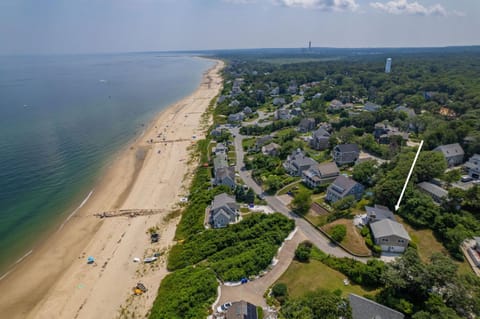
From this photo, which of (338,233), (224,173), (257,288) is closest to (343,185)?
(338,233)

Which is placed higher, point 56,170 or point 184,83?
point 184,83

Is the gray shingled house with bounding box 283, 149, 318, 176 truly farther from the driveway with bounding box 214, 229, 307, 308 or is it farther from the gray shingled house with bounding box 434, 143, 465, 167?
the gray shingled house with bounding box 434, 143, 465, 167

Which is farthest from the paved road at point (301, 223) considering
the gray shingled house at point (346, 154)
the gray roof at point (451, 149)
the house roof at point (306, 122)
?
the gray roof at point (451, 149)

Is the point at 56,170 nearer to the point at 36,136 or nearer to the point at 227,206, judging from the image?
the point at 36,136

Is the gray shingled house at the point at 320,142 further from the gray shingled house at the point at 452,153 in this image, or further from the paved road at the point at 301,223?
the gray shingled house at the point at 452,153

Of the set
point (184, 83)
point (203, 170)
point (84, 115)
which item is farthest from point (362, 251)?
point (184, 83)

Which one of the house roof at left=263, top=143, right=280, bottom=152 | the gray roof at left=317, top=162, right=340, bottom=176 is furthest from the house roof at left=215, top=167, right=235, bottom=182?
the gray roof at left=317, top=162, right=340, bottom=176

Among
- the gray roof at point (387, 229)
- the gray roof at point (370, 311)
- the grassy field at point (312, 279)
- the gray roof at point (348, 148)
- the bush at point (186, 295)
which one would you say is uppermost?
the gray roof at point (348, 148)
